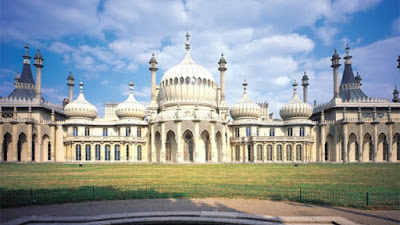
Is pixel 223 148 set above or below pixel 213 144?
below

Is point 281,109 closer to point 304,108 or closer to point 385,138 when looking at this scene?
point 304,108

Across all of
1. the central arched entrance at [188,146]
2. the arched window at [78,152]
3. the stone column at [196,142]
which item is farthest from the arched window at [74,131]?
the stone column at [196,142]

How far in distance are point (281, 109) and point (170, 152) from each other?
22650mm

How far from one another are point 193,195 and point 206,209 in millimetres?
3219

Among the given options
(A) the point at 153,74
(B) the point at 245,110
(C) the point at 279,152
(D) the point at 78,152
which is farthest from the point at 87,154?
(C) the point at 279,152

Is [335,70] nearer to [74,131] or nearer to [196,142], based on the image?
[196,142]

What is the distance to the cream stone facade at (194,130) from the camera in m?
48.9

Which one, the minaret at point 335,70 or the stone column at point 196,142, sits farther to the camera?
the minaret at point 335,70

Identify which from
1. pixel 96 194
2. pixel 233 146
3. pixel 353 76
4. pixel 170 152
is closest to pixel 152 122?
pixel 170 152

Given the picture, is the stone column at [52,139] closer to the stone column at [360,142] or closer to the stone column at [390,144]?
the stone column at [360,142]

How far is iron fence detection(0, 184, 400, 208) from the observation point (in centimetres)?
1457

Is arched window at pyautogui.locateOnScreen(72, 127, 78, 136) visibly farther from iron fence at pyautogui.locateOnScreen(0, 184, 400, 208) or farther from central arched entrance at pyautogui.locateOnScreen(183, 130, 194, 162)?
iron fence at pyautogui.locateOnScreen(0, 184, 400, 208)

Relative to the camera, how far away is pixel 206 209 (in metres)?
13.1

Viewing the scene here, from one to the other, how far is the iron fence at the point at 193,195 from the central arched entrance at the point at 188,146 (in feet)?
101
